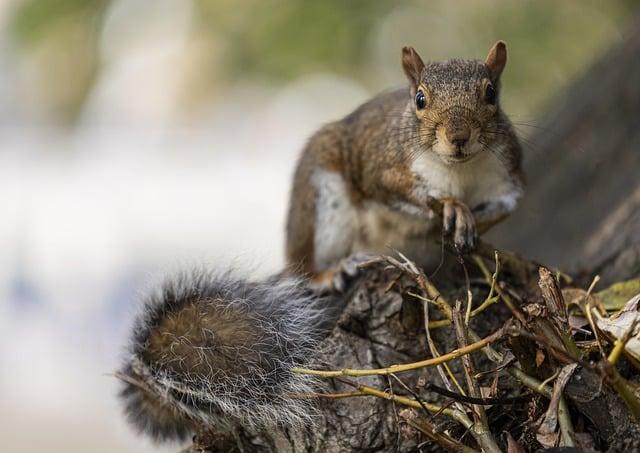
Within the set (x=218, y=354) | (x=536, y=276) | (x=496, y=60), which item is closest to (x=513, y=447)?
(x=218, y=354)

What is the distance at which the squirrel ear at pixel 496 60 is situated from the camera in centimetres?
212

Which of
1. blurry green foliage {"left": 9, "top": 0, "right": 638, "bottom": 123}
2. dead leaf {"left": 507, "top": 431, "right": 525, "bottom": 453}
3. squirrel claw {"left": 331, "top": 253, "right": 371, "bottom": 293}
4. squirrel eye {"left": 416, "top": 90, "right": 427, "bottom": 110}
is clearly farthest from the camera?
blurry green foliage {"left": 9, "top": 0, "right": 638, "bottom": 123}

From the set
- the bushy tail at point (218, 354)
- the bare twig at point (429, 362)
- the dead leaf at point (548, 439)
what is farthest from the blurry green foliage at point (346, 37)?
the dead leaf at point (548, 439)

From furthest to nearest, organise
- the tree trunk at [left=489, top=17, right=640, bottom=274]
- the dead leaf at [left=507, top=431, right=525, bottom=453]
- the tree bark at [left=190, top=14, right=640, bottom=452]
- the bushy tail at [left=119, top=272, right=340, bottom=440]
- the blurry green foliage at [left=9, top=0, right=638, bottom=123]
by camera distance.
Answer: the blurry green foliage at [left=9, top=0, right=638, bottom=123] → the tree trunk at [left=489, top=17, right=640, bottom=274] → the bushy tail at [left=119, top=272, right=340, bottom=440] → the tree bark at [left=190, top=14, right=640, bottom=452] → the dead leaf at [left=507, top=431, right=525, bottom=453]

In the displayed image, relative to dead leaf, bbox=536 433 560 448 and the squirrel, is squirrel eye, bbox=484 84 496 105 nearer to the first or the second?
the squirrel

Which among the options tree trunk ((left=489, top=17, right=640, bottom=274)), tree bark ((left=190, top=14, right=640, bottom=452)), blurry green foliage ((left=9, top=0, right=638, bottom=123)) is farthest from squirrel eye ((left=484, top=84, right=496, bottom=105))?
blurry green foliage ((left=9, top=0, right=638, bottom=123))

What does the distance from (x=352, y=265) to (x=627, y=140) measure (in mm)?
1651

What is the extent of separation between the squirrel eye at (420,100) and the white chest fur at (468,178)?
0.14 m

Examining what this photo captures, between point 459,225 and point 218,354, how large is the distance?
0.67 metres

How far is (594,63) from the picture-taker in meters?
4.27

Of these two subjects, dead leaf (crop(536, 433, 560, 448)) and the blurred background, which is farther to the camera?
the blurred background

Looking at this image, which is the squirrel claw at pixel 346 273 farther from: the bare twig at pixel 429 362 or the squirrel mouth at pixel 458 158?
the bare twig at pixel 429 362

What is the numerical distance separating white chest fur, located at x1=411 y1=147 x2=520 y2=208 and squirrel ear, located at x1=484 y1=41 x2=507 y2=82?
217 mm

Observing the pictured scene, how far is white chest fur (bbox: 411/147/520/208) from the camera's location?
229cm
